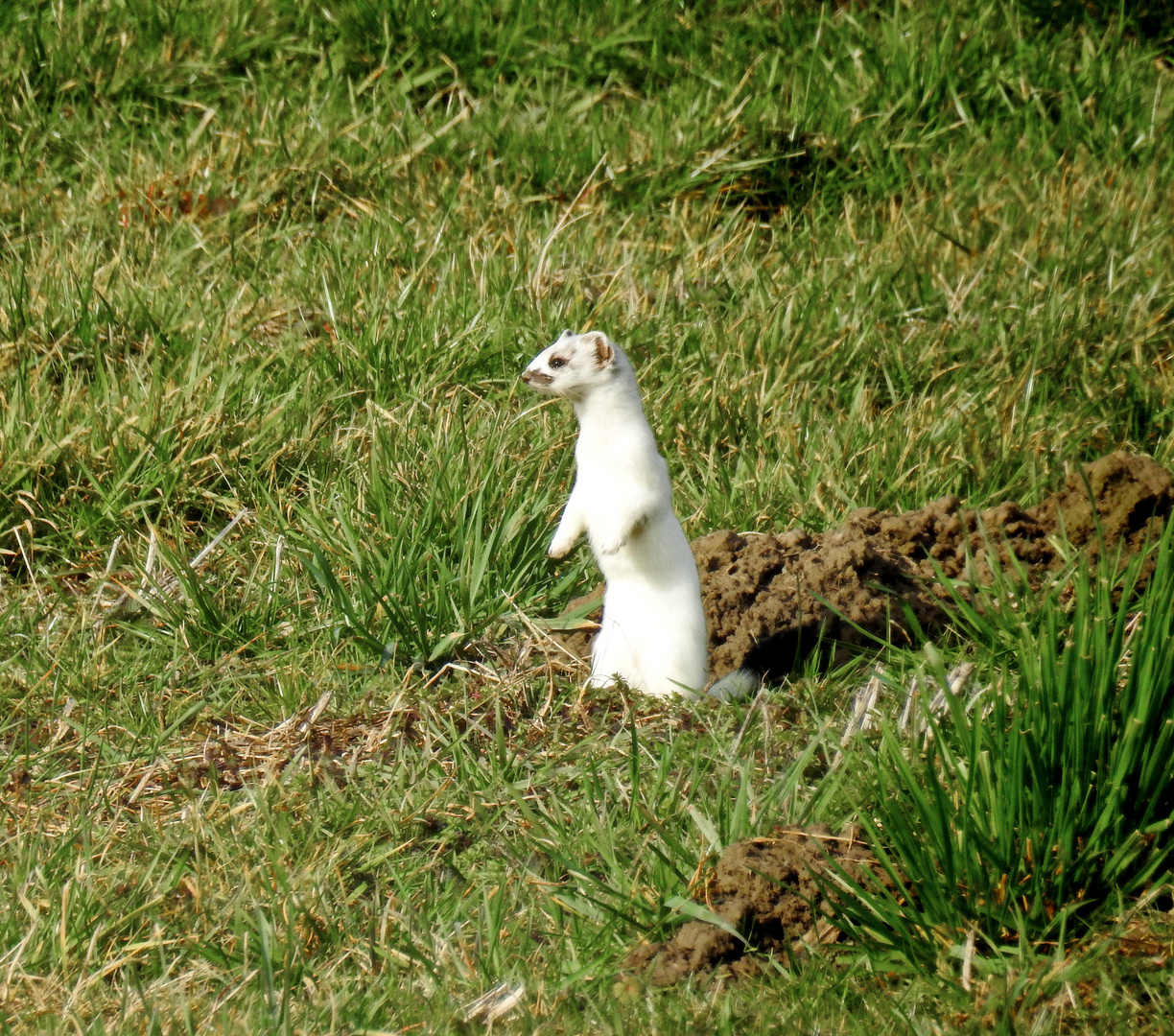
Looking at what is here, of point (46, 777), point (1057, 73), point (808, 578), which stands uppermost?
point (1057, 73)

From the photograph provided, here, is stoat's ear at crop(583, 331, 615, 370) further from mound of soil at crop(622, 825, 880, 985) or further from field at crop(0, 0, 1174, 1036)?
mound of soil at crop(622, 825, 880, 985)

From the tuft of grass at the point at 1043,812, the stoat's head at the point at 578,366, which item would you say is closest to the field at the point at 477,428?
the tuft of grass at the point at 1043,812

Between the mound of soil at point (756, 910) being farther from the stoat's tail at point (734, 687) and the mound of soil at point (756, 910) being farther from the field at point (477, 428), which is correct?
the stoat's tail at point (734, 687)

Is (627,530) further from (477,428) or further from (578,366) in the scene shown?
(477,428)

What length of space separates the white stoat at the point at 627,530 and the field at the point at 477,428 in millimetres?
120

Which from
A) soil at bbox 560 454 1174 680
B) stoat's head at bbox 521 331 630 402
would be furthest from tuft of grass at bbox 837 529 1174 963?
stoat's head at bbox 521 331 630 402

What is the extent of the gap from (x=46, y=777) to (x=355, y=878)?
2.70 ft

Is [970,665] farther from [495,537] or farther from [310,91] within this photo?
[310,91]

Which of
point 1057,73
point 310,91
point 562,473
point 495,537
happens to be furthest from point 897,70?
point 495,537

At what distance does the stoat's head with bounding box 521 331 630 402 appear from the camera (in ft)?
11.8

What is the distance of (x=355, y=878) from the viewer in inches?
117

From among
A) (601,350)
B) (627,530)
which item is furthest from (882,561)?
(601,350)

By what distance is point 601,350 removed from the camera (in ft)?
11.8

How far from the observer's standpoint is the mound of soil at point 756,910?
2.63m
